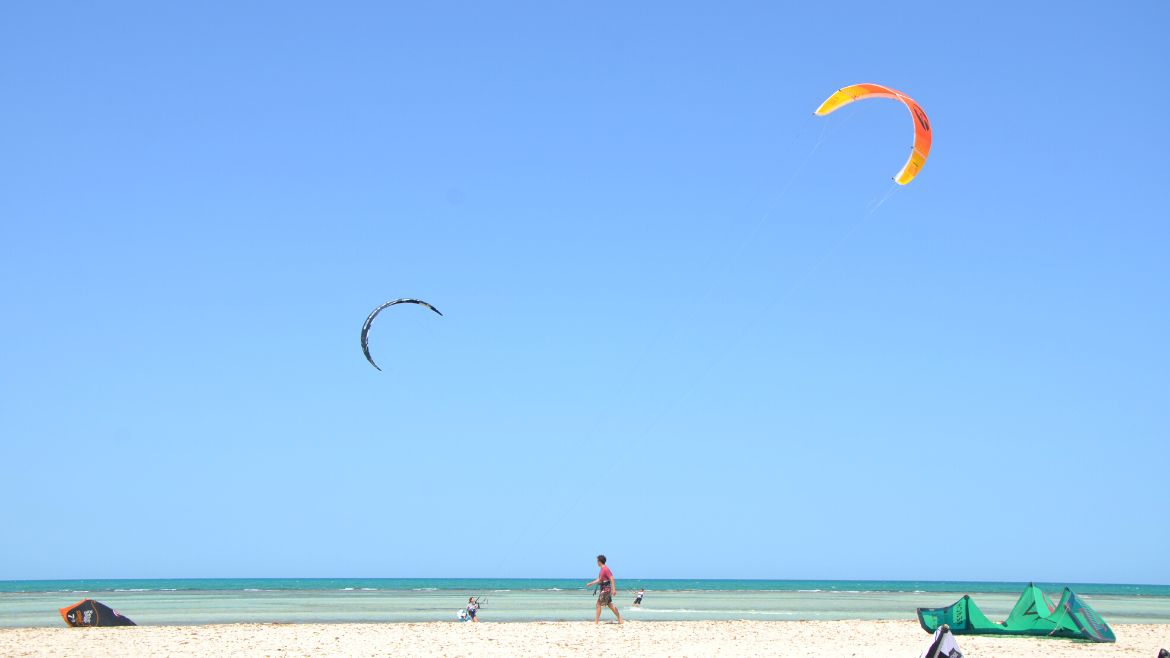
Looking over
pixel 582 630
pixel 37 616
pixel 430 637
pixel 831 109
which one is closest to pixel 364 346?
pixel 430 637

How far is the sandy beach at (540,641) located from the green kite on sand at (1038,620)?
24 centimetres

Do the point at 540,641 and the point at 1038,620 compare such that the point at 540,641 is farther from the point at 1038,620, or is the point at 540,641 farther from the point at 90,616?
the point at 90,616

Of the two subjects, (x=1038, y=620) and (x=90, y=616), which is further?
(x=90, y=616)

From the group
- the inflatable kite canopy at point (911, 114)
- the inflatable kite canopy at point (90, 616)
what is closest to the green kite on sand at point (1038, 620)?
the inflatable kite canopy at point (911, 114)

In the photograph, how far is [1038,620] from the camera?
13.5 m

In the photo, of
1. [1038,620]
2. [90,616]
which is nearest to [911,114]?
[1038,620]

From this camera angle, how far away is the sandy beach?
12.3m

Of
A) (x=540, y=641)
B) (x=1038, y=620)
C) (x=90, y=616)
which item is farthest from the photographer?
(x=90, y=616)

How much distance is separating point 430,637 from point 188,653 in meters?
3.15

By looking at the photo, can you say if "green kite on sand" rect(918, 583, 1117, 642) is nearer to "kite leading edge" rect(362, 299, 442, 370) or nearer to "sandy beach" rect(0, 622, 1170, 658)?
"sandy beach" rect(0, 622, 1170, 658)

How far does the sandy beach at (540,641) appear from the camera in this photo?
12297 mm

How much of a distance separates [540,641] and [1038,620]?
6621 mm

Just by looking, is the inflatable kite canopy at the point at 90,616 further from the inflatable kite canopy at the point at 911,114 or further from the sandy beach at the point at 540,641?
the inflatable kite canopy at the point at 911,114

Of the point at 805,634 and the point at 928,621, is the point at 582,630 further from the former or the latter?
the point at 928,621
